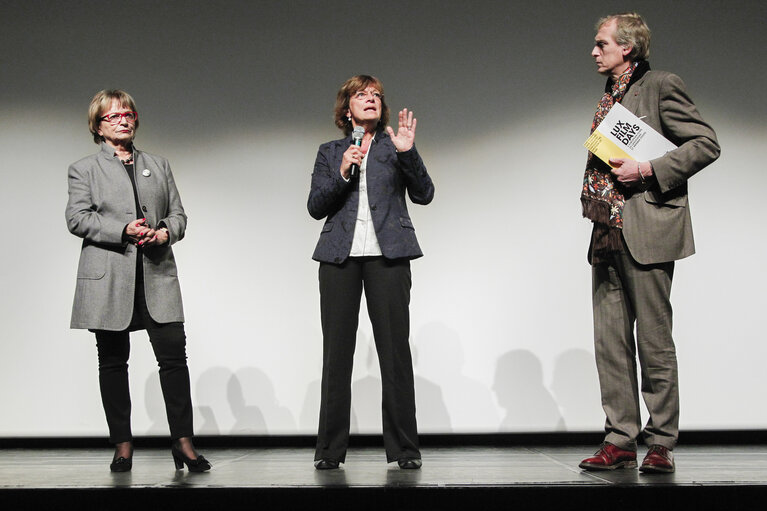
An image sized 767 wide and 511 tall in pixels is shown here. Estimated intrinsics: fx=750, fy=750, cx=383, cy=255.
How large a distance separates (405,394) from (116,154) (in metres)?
1.38

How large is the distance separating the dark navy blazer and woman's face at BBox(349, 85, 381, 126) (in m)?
0.10

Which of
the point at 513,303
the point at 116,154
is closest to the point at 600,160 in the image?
the point at 513,303

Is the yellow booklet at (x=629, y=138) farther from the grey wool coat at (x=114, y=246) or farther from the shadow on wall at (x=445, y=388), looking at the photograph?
the shadow on wall at (x=445, y=388)

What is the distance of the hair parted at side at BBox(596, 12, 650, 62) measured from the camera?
2.53 m

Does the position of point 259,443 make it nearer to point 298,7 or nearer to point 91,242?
point 91,242

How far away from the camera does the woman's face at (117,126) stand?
2740mm

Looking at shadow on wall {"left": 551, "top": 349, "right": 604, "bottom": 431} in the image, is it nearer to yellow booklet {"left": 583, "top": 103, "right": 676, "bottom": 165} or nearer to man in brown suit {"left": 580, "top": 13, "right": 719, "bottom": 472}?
man in brown suit {"left": 580, "top": 13, "right": 719, "bottom": 472}

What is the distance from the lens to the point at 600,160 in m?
2.59

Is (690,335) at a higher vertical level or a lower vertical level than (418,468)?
higher

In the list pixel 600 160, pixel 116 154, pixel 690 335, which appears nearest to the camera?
pixel 600 160

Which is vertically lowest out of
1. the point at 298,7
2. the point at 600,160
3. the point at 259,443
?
the point at 259,443

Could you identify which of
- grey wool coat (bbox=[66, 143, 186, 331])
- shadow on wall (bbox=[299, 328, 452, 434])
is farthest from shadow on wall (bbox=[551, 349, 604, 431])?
grey wool coat (bbox=[66, 143, 186, 331])

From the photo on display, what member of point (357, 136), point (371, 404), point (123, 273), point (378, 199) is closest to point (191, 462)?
point (123, 273)

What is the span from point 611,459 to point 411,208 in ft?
6.27
